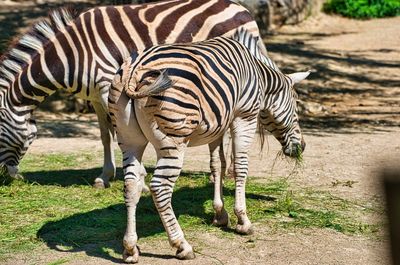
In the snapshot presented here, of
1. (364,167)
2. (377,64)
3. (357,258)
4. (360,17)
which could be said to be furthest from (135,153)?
(360,17)

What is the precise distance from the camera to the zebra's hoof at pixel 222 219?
222 inches

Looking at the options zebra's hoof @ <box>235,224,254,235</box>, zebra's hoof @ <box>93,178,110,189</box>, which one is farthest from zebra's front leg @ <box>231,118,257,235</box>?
zebra's hoof @ <box>93,178,110,189</box>

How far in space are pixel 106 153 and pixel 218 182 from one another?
6.36 feet

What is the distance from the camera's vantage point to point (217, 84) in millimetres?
4941

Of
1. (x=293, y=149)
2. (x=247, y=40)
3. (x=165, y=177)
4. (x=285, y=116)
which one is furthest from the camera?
(x=247, y=40)

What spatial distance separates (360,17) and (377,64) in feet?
17.4

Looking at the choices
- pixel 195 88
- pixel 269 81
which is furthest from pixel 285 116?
pixel 195 88

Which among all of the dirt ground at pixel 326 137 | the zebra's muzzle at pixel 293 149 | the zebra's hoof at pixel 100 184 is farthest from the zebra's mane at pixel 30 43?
the zebra's muzzle at pixel 293 149

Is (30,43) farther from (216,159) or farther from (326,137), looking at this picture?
(326,137)

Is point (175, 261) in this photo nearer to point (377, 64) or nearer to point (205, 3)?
point (205, 3)

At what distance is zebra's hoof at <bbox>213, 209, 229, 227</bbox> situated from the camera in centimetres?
564

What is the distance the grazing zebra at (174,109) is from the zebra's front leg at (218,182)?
21cm

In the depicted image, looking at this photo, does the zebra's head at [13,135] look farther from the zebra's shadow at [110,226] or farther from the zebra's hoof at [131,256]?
the zebra's hoof at [131,256]

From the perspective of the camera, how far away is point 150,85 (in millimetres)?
4504
